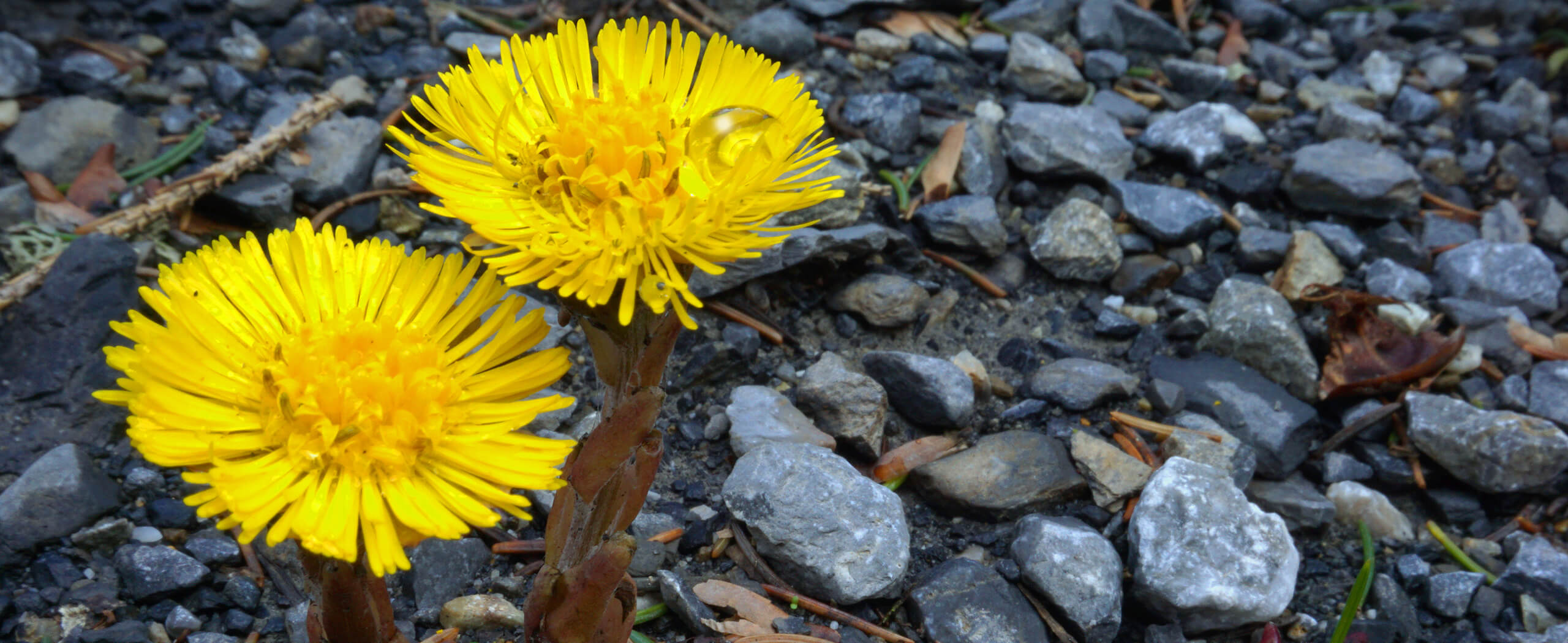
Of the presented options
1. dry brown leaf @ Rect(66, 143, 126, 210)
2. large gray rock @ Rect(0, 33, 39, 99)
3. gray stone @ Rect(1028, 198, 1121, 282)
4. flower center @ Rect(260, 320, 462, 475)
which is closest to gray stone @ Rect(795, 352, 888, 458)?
gray stone @ Rect(1028, 198, 1121, 282)

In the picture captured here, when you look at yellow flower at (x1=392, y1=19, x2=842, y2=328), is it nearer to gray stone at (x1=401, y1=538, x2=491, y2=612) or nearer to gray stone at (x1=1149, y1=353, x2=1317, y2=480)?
gray stone at (x1=401, y1=538, x2=491, y2=612)

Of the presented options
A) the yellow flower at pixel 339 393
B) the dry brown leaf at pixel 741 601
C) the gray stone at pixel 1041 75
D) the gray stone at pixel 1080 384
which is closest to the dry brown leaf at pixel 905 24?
the gray stone at pixel 1041 75

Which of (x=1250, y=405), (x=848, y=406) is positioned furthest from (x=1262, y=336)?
(x=848, y=406)

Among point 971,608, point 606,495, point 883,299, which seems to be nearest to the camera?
point 606,495

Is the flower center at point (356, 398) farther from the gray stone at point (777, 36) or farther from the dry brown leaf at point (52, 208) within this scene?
the gray stone at point (777, 36)

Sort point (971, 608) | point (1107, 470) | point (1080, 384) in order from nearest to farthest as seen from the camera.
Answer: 1. point (971, 608)
2. point (1107, 470)
3. point (1080, 384)

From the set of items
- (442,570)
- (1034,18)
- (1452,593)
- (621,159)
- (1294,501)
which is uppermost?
A: (621,159)

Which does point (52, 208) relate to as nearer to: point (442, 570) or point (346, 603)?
point (442, 570)

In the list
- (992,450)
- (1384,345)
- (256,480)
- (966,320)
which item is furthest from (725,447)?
(1384,345)
